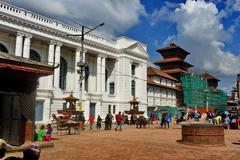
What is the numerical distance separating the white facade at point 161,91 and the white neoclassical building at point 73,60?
1115cm

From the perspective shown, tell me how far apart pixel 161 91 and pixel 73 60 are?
30.2 m

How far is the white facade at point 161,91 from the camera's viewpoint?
65438 mm

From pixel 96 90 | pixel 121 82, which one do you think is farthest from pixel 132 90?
pixel 96 90

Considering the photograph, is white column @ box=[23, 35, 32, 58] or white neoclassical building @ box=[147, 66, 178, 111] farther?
white neoclassical building @ box=[147, 66, 178, 111]

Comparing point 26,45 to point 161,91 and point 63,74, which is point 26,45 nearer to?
point 63,74

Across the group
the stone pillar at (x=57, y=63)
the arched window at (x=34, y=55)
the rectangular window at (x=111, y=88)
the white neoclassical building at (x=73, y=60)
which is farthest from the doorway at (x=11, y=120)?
the rectangular window at (x=111, y=88)

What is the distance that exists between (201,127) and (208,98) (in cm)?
7352

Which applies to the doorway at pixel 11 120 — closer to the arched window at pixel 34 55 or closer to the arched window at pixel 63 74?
the arched window at pixel 34 55

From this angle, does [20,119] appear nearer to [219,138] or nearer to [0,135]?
[0,135]

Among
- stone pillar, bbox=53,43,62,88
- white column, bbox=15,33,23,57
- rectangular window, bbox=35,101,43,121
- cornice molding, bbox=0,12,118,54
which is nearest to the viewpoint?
cornice molding, bbox=0,12,118,54

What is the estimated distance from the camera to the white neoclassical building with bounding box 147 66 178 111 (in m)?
65.5

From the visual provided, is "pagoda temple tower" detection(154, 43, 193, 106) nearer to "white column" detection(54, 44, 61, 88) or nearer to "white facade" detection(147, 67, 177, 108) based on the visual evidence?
"white facade" detection(147, 67, 177, 108)

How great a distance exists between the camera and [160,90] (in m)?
69.6

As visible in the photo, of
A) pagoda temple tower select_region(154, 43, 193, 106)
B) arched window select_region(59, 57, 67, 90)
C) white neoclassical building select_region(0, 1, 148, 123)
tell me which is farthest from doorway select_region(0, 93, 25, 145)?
pagoda temple tower select_region(154, 43, 193, 106)
